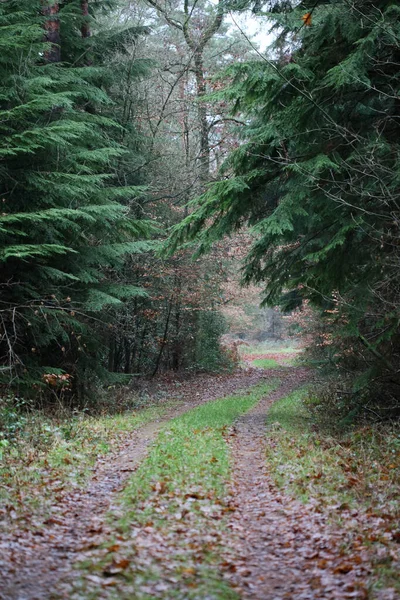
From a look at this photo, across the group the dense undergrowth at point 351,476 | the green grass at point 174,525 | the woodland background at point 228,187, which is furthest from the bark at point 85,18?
the green grass at point 174,525

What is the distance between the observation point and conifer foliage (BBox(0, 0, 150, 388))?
41.7ft

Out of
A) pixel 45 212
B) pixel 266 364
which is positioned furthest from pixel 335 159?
pixel 266 364

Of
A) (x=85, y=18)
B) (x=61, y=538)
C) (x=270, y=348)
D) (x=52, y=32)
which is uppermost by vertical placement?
(x=85, y=18)

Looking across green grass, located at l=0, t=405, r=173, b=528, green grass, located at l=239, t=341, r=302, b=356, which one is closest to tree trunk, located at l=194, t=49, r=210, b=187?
green grass, located at l=0, t=405, r=173, b=528

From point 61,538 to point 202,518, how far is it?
1.64 metres

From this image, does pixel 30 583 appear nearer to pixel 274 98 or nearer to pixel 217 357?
pixel 274 98

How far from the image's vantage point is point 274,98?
38.5 feet

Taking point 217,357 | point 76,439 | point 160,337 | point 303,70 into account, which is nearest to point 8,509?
point 76,439

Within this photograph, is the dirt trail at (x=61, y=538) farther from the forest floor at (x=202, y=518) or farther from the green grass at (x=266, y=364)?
the green grass at (x=266, y=364)

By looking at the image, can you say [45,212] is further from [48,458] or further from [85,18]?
[85,18]

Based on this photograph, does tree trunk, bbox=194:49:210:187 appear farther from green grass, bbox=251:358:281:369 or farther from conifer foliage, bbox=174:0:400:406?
green grass, bbox=251:358:281:369

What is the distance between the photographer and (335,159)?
1090 cm

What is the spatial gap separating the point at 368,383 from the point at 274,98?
6435 millimetres

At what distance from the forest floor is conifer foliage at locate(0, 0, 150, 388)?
3460 millimetres
